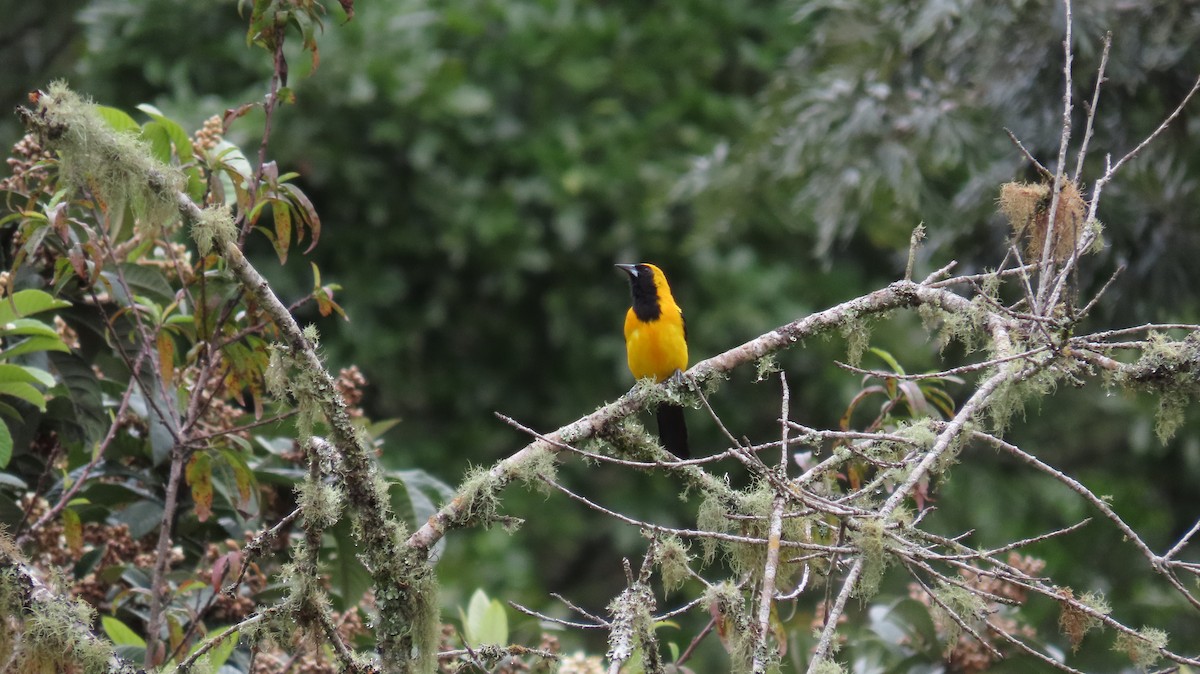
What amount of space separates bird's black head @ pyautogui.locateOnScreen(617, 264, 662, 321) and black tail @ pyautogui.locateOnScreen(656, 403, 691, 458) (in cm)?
40

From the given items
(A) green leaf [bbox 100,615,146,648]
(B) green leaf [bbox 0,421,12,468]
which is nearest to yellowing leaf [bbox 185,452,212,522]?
(A) green leaf [bbox 100,615,146,648]

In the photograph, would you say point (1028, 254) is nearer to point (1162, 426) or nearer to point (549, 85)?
point (1162, 426)

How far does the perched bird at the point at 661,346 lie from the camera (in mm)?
5082

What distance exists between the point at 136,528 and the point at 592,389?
248 inches

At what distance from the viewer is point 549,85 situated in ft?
32.5

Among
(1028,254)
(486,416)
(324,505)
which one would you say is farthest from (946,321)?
(486,416)

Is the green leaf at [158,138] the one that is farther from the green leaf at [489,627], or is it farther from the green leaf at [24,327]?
the green leaf at [489,627]

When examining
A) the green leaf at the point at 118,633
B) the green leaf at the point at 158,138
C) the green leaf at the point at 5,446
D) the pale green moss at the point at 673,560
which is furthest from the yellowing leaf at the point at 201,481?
the pale green moss at the point at 673,560

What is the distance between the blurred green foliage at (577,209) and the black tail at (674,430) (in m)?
2.15

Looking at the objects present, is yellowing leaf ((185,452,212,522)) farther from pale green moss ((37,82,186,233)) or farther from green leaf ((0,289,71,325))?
pale green moss ((37,82,186,233))

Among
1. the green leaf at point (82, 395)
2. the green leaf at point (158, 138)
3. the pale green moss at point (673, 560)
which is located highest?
the green leaf at point (158, 138)

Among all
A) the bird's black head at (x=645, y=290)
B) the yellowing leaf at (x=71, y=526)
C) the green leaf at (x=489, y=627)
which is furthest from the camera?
the bird's black head at (x=645, y=290)

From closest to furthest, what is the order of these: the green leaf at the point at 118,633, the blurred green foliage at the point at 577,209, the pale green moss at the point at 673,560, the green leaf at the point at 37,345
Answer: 1. the pale green moss at the point at 673,560
2. the green leaf at the point at 37,345
3. the green leaf at the point at 118,633
4. the blurred green foliage at the point at 577,209

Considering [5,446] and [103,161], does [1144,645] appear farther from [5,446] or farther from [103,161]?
[5,446]
